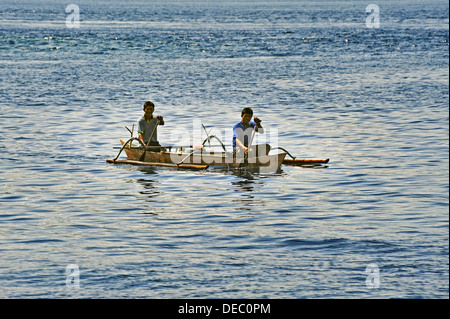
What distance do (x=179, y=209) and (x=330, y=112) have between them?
17.1 m

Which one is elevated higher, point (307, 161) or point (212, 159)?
point (212, 159)

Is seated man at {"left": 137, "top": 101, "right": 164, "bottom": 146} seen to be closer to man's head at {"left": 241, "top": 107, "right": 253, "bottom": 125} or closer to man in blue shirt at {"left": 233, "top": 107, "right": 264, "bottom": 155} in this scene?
man in blue shirt at {"left": 233, "top": 107, "right": 264, "bottom": 155}

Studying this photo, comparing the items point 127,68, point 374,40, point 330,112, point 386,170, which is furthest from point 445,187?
point 374,40

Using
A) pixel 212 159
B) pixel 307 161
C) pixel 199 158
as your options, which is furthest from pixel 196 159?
pixel 307 161

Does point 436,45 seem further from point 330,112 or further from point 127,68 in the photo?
point 330,112

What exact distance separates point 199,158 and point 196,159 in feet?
0.29

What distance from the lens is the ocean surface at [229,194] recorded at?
13.3 meters

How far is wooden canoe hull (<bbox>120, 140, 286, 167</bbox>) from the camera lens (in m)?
22.1

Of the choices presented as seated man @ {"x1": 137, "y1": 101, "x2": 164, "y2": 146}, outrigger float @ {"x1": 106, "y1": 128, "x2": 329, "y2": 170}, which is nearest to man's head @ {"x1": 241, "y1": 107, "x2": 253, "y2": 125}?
outrigger float @ {"x1": 106, "y1": 128, "x2": 329, "y2": 170}

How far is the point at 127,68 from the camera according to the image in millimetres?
52000

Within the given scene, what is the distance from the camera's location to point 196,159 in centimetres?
2248

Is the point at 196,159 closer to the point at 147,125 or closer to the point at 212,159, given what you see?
the point at 212,159

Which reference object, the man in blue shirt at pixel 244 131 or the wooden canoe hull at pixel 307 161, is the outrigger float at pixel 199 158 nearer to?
the wooden canoe hull at pixel 307 161

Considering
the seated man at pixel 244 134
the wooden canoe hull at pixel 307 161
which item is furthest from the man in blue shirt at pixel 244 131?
the wooden canoe hull at pixel 307 161
